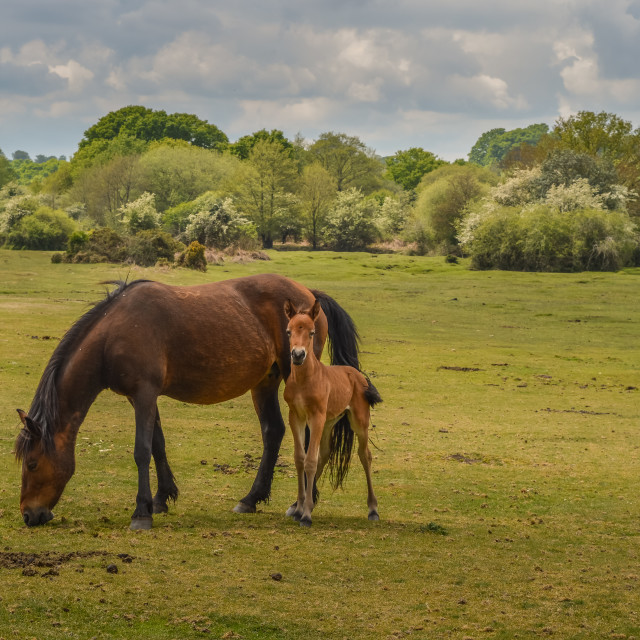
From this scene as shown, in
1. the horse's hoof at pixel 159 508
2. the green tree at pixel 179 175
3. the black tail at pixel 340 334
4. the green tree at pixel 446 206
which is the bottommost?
the horse's hoof at pixel 159 508

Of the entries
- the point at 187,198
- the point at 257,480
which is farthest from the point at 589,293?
the point at 187,198

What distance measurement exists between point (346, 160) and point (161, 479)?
104 meters

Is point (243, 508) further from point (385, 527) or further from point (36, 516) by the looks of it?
point (36, 516)

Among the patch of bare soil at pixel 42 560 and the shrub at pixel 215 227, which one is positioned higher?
the shrub at pixel 215 227

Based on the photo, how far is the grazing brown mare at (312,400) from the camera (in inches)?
330

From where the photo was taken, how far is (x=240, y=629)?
5680 millimetres

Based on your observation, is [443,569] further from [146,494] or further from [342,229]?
[342,229]

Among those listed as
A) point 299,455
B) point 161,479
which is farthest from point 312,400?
point 161,479

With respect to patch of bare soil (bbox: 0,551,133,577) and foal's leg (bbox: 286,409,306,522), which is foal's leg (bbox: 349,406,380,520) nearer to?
foal's leg (bbox: 286,409,306,522)

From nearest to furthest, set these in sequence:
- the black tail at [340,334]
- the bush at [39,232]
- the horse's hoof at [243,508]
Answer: the horse's hoof at [243,508] → the black tail at [340,334] → the bush at [39,232]

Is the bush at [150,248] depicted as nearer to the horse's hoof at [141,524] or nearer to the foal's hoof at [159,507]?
the foal's hoof at [159,507]

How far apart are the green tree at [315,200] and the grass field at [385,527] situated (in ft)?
187

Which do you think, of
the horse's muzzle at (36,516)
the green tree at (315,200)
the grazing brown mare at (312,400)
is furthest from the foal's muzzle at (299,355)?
the green tree at (315,200)

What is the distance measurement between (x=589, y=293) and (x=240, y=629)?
3862cm
